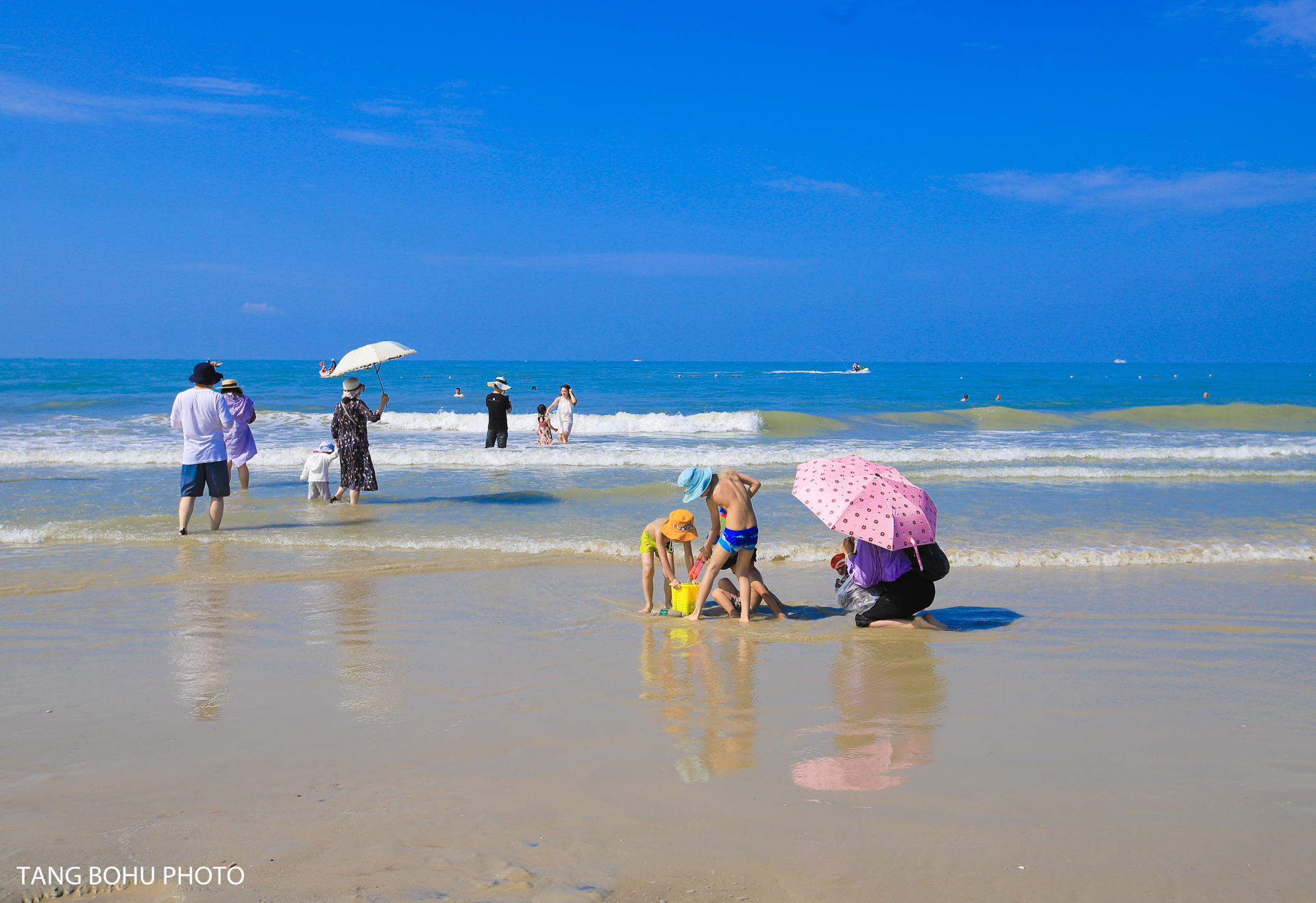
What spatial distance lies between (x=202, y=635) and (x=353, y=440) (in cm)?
597

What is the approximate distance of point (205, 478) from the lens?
9.18 meters

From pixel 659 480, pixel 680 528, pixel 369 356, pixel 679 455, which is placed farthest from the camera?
pixel 679 455

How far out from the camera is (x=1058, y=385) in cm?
6188

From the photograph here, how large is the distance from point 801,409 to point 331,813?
113 ft

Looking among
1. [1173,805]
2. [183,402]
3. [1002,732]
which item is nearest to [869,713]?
[1002,732]

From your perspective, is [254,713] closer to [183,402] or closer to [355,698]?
[355,698]

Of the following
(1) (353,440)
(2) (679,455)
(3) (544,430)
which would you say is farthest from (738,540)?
(3) (544,430)

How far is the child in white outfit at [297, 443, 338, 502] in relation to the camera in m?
11.5

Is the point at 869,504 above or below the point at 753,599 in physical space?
above

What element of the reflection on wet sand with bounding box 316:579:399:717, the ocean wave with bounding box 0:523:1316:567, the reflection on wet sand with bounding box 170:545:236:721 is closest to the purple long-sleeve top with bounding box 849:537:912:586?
the ocean wave with bounding box 0:523:1316:567

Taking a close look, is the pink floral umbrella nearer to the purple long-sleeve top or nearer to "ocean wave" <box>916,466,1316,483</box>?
the purple long-sleeve top

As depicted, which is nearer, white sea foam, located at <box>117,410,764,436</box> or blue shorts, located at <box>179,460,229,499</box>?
blue shorts, located at <box>179,460,229,499</box>

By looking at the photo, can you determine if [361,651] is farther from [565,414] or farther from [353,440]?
[565,414]

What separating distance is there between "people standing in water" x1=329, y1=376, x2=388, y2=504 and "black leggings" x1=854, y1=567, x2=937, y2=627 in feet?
24.9
